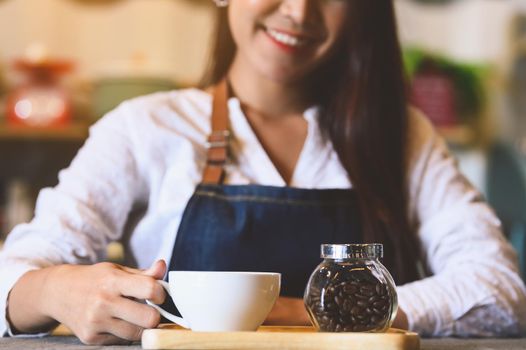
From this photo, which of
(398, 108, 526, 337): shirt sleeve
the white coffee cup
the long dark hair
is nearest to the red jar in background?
the long dark hair

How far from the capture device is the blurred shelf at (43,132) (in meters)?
2.85

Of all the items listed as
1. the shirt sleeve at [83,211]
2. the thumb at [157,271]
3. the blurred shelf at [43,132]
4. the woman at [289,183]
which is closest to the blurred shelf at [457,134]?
the blurred shelf at [43,132]

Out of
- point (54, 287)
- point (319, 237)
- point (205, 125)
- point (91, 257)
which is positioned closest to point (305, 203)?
point (319, 237)

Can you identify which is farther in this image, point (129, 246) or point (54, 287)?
point (129, 246)

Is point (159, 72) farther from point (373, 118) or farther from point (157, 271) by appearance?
point (157, 271)

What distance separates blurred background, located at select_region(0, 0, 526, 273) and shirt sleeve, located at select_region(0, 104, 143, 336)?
141cm

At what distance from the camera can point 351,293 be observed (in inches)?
38.4

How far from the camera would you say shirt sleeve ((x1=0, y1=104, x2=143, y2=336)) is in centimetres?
128

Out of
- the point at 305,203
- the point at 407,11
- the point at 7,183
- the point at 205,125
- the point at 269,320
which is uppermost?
the point at 407,11

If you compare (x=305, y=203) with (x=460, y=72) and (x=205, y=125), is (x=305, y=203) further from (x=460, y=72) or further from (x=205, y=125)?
(x=460, y=72)

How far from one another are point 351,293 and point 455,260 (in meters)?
0.52

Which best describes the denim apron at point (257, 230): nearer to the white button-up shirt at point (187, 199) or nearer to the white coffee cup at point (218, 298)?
the white button-up shirt at point (187, 199)

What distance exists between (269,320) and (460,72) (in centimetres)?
229

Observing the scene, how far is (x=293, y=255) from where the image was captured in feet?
4.68
